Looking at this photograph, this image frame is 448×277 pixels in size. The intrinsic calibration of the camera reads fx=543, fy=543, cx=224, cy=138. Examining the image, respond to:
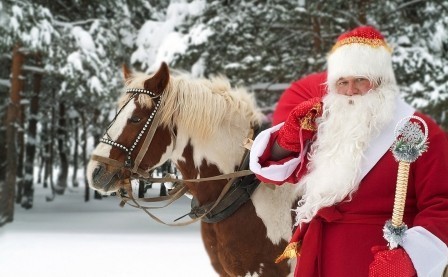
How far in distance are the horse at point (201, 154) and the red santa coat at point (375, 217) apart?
0.88 meters

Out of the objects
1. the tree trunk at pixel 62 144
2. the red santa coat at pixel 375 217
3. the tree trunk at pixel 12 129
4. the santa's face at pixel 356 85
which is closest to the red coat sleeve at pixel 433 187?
the red santa coat at pixel 375 217

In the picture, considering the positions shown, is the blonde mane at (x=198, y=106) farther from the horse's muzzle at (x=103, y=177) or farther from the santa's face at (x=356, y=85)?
the santa's face at (x=356, y=85)

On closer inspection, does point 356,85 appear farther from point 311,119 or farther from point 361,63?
point 311,119

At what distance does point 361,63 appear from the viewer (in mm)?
2242

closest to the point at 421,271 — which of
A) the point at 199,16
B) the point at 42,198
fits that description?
the point at 199,16

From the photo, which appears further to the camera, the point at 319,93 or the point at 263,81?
the point at 263,81

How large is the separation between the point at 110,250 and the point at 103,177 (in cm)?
516

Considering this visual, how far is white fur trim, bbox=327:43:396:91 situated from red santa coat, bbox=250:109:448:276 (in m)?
0.24

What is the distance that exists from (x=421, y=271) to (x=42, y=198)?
59.1 feet

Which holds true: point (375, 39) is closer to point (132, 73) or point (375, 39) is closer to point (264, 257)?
point (264, 257)

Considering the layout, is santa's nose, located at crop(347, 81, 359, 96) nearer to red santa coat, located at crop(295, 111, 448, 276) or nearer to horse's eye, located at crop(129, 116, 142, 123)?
red santa coat, located at crop(295, 111, 448, 276)

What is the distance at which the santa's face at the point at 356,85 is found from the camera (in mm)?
2287

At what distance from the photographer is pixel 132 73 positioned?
3510mm

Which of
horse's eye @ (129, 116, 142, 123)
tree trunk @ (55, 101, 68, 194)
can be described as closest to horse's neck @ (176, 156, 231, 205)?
horse's eye @ (129, 116, 142, 123)
